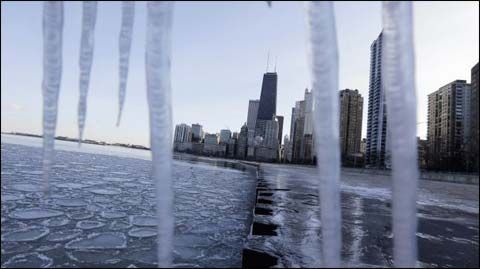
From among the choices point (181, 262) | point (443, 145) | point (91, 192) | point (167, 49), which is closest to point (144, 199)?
point (91, 192)

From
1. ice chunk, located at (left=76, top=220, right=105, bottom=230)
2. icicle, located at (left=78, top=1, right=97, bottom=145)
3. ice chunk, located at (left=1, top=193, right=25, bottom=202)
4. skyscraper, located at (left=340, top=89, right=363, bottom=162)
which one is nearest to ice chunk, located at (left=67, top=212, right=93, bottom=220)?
ice chunk, located at (left=76, top=220, right=105, bottom=230)

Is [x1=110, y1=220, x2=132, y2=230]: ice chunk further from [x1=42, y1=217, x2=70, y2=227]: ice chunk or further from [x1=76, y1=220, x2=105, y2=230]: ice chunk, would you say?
[x1=42, y1=217, x2=70, y2=227]: ice chunk

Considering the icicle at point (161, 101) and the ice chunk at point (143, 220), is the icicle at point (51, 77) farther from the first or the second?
the ice chunk at point (143, 220)

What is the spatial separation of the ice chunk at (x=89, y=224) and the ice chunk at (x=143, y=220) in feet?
2.11

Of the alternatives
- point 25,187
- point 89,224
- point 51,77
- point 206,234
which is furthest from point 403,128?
point 25,187

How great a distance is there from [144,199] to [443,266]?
8.34 metres

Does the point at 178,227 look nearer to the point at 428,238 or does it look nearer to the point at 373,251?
the point at 373,251

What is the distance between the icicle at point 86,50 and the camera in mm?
2635

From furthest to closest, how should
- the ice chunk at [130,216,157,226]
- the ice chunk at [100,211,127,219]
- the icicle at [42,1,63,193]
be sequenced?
the ice chunk at [100,211,127,219] → the ice chunk at [130,216,157,226] → the icicle at [42,1,63,193]

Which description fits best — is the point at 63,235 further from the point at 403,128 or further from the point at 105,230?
the point at 403,128

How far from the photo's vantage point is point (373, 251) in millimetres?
5152

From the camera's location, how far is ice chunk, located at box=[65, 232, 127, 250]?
5479 mm

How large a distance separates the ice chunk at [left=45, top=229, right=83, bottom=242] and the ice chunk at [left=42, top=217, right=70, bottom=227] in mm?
540

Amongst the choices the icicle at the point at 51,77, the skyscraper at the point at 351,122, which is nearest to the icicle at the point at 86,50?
the icicle at the point at 51,77
